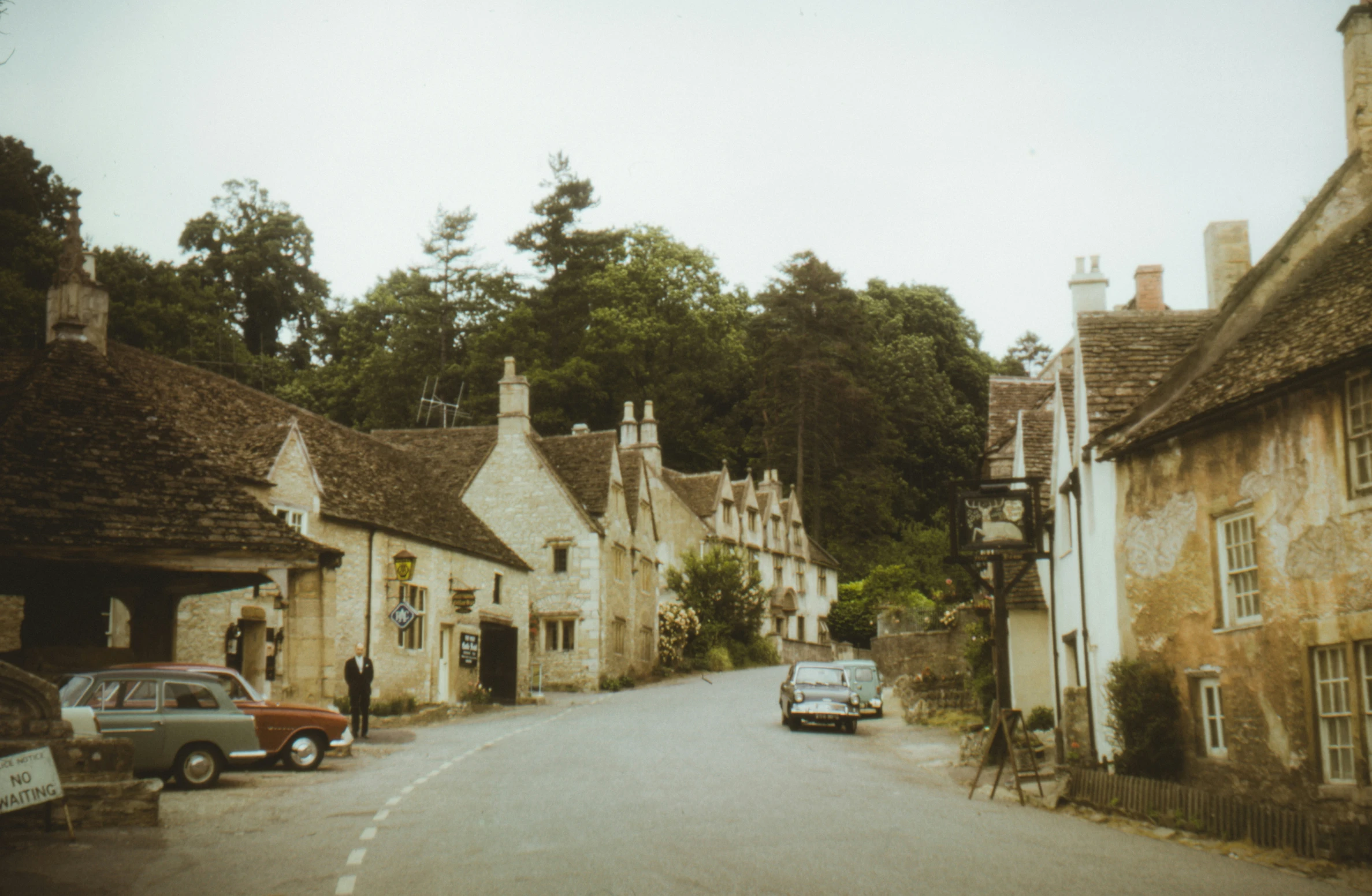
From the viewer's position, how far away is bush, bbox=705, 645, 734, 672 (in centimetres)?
5447

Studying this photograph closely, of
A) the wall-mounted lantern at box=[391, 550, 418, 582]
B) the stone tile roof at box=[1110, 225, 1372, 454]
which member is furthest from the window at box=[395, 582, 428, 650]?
the stone tile roof at box=[1110, 225, 1372, 454]

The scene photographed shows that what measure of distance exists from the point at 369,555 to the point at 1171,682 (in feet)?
70.8

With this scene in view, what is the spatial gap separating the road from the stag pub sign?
13.0ft

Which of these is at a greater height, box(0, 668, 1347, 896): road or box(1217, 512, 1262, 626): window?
box(1217, 512, 1262, 626): window

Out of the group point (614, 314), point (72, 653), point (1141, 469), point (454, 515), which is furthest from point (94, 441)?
point (614, 314)

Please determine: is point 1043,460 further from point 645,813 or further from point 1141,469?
point 645,813

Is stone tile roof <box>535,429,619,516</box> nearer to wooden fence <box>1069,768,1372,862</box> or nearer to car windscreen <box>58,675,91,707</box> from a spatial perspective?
car windscreen <box>58,675,91,707</box>

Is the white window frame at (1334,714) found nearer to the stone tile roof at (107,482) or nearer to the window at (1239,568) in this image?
the window at (1239,568)

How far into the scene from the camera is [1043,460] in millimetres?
26828

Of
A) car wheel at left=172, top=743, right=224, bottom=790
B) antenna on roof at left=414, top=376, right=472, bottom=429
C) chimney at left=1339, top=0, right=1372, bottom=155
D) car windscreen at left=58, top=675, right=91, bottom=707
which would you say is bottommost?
car wheel at left=172, top=743, right=224, bottom=790

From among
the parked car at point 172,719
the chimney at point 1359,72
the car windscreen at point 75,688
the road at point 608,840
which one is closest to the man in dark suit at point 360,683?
the road at point 608,840

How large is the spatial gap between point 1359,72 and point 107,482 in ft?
59.4

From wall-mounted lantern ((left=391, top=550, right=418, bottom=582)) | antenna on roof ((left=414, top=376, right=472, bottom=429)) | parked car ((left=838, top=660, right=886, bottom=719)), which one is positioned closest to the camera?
wall-mounted lantern ((left=391, top=550, right=418, bottom=582))

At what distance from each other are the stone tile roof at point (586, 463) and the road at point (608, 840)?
2703 centimetres
